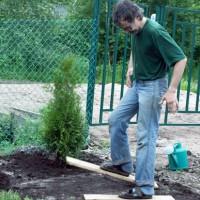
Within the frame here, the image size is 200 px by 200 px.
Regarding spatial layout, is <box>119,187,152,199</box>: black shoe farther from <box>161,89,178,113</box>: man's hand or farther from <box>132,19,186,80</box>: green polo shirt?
<box>132,19,186,80</box>: green polo shirt

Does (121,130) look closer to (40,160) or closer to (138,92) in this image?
(138,92)

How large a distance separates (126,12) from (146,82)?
0.64 metres

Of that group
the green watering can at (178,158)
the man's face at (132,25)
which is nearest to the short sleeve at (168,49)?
the man's face at (132,25)

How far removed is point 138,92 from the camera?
5148mm

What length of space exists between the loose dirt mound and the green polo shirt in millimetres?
1120

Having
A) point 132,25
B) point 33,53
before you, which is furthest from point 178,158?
point 33,53

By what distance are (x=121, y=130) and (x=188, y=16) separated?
10.6m

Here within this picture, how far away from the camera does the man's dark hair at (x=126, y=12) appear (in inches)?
191

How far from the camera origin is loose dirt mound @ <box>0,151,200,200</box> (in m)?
5.21

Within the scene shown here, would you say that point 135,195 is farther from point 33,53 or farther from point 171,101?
point 33,53

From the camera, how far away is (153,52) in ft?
16.3

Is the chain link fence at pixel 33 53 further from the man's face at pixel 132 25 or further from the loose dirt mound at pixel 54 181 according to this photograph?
the man's face at pixel 132 25

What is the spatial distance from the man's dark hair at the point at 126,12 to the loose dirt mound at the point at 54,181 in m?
1.57

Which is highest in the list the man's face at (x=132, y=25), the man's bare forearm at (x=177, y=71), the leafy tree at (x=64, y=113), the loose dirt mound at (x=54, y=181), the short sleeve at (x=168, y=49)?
the man's face at (x=132, y=25)
